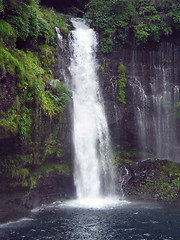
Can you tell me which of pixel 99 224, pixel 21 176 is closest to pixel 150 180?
pixel 99 224

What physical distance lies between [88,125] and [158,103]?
6599mm

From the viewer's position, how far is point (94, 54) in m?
19.0

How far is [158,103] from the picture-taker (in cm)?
1953

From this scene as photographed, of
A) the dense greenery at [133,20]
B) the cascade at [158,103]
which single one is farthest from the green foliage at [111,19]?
the cascade at [158,103]

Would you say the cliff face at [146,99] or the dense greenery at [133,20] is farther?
the dense greenery at [133,20]

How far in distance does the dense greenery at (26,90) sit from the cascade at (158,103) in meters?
6.74

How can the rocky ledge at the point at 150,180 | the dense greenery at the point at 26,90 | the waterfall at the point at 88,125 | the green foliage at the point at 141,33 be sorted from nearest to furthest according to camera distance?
the dense greenery at the point at 26,90 < the rocky ledge at the point at 150,180 < the waterfall at the point at 88,125 < the green foliage at the point at 141,33

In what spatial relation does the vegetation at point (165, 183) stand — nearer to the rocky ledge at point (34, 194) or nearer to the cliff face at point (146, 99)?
the cliff face at point (146, 99)

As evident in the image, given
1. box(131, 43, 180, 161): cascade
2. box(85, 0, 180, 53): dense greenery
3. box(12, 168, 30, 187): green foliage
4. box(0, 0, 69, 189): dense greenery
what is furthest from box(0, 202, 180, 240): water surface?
box(85, 0, 180, 53): dense greenery

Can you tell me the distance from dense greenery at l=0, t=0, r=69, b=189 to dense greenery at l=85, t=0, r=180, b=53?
5.92 m

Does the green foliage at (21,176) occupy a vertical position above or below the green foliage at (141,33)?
below

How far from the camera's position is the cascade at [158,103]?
18859mm

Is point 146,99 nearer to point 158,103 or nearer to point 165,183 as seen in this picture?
point 158,103

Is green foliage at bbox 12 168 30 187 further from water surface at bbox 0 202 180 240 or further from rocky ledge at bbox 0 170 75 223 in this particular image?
water surface at bbox 0 202 180 240
